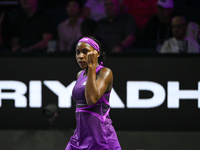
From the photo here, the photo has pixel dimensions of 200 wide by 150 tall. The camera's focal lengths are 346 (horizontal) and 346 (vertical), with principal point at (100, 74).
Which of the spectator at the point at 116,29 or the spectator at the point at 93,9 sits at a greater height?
the spectator at the point at 93,9

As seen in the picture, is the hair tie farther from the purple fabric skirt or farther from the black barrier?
Answer: the black barrier

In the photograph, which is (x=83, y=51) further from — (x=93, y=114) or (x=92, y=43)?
(x=93, y=114)

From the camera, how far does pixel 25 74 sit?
5266 mm

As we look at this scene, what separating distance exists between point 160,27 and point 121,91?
46.1 inches

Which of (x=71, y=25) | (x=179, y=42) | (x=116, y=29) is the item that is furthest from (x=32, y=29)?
(x=179, y=42)

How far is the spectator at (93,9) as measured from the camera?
5551 millimetres

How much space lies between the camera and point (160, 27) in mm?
5367

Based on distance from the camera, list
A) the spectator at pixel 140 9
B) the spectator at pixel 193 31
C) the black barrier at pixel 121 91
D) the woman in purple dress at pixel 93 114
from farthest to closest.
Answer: the spectator at pixel 140 9, the spectator at pixel 193 31, the black barrier at pixel 121 91, the woman in purple dress at pixel 93 114

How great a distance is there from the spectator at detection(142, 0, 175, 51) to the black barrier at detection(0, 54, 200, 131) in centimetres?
31

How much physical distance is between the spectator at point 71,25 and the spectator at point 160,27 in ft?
3.57

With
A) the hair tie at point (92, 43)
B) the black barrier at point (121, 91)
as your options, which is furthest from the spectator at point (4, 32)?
the hair tie at point (92, 43)

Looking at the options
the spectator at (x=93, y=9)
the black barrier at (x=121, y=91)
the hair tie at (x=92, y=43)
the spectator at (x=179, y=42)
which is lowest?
the black barrier at (x=121, y=91)

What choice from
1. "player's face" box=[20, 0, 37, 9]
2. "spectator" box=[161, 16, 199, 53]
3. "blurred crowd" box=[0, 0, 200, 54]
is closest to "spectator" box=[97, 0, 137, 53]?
"blurred crowd" box=[0, 0, 200, 54]

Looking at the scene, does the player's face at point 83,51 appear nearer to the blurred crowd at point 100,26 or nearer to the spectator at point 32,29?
the blurred crowd at point 100,26
